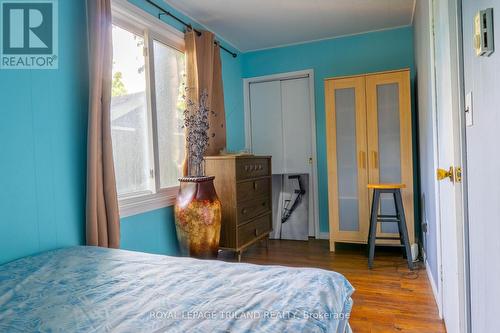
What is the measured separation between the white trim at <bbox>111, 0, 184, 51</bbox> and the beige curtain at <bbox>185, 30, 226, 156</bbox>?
0.11m

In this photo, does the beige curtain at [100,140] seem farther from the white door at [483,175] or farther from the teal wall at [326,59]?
the teal wall at [326,59]

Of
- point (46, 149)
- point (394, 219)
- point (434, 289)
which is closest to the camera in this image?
point (46, 149)

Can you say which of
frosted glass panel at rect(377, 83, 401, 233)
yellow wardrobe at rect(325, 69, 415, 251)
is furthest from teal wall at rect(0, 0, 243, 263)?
frosted glass panel at rect(377, 83, 401, 233)

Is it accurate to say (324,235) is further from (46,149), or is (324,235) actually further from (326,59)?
(46,149)

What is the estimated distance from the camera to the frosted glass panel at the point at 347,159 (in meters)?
3.44

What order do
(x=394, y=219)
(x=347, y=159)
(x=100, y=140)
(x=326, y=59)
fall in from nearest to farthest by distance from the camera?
(x=100, y=140)
(x=394, y=219)
(x=347, y=159)
(x=326, y=59)

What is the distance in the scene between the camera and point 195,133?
9.68 ft

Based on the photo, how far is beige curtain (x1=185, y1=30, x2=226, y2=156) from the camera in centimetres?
313

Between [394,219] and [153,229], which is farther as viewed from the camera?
[394,219]

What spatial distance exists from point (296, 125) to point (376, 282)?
2.23m

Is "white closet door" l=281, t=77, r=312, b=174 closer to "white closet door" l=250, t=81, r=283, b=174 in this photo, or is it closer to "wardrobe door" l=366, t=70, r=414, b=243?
"white closet door" l=250, t=81, r=283, b=174

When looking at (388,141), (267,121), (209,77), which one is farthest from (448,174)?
(267,121)

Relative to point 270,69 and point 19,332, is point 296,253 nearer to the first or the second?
point 270,69

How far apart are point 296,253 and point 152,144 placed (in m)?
1.95
